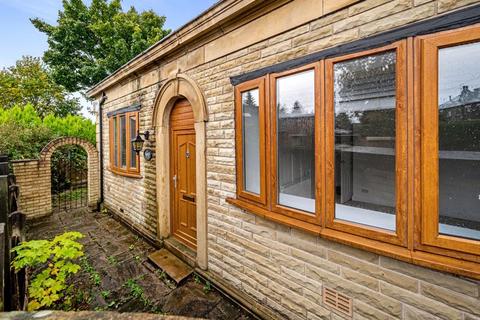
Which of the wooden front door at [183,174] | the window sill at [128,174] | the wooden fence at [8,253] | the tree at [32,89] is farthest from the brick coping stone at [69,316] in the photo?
the tree at [32,89]

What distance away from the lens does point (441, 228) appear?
58.3 inches

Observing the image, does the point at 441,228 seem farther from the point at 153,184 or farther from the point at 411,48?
the point at 153,184

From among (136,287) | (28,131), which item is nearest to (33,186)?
(28,131)

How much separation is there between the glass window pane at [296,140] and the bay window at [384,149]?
11 mm

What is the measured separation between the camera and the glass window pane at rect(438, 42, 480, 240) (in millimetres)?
1375

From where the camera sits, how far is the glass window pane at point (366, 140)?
1.71 metres

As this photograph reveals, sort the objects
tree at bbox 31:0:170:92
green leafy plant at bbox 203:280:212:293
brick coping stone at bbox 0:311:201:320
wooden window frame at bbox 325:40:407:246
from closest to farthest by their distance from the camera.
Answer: brick coping stone at bbox 0:311:201:320, wooden window frame at bbox 325:40:407:246, green leafy plant at bbox 203:280:212:293, tree at bbox 31:0:170:92

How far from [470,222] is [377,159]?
26.3 inches

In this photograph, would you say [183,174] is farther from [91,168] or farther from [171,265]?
[91,168]

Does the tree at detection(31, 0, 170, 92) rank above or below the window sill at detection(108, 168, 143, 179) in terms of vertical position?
above

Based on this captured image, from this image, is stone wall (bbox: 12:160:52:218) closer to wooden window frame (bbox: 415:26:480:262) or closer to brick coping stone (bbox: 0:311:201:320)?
brick coping stone (bbox: 0:311:201:320)

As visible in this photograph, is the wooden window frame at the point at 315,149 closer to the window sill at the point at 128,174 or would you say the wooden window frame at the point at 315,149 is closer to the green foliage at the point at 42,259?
the green foliage at the point at 42,259

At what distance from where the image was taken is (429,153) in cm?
148

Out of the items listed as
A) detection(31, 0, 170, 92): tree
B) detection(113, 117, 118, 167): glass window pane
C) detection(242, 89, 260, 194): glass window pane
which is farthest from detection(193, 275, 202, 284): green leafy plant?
detection(31, 0, 170, 92): tree
